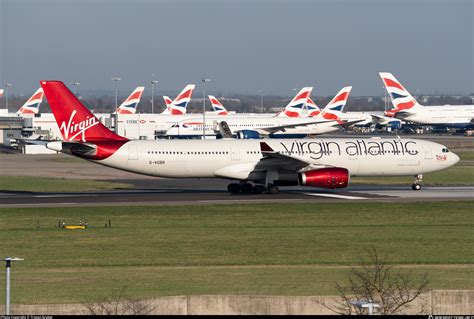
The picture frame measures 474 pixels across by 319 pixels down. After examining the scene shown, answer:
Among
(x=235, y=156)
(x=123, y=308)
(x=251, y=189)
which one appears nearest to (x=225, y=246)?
(x=123, y=308)

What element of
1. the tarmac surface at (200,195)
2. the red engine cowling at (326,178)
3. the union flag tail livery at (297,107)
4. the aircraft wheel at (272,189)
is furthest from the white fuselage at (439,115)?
the red engine cowling at (326,178)

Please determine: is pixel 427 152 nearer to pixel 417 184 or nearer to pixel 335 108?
pixel 417 184

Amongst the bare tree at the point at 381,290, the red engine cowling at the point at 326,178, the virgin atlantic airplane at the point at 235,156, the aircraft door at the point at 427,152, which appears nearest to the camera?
the bare tree at the point at 381,290

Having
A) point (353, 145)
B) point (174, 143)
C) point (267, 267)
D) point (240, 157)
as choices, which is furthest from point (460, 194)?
point (267, 267)

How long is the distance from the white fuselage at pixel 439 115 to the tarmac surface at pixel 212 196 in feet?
267

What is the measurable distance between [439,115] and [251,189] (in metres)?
98.1

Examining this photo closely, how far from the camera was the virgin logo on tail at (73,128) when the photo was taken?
188ft

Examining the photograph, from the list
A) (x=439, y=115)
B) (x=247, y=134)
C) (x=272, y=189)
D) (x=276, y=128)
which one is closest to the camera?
(x=272, y=189)

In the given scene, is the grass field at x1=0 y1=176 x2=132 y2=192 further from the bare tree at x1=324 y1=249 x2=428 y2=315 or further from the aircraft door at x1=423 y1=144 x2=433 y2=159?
the bare tree at x1=324 y1=249 x2=428 y2=315

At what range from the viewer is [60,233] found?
41531 mm

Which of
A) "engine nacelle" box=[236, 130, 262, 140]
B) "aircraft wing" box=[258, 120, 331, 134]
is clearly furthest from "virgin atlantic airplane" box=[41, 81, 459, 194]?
"aircraft wing" box=[258, 120, 331, 134]

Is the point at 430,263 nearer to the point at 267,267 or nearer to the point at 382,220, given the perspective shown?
the point at 267,267

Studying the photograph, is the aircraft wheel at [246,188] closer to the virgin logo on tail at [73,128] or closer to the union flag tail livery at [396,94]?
the virgin logo on tail at [73,128]

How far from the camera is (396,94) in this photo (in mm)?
142875
